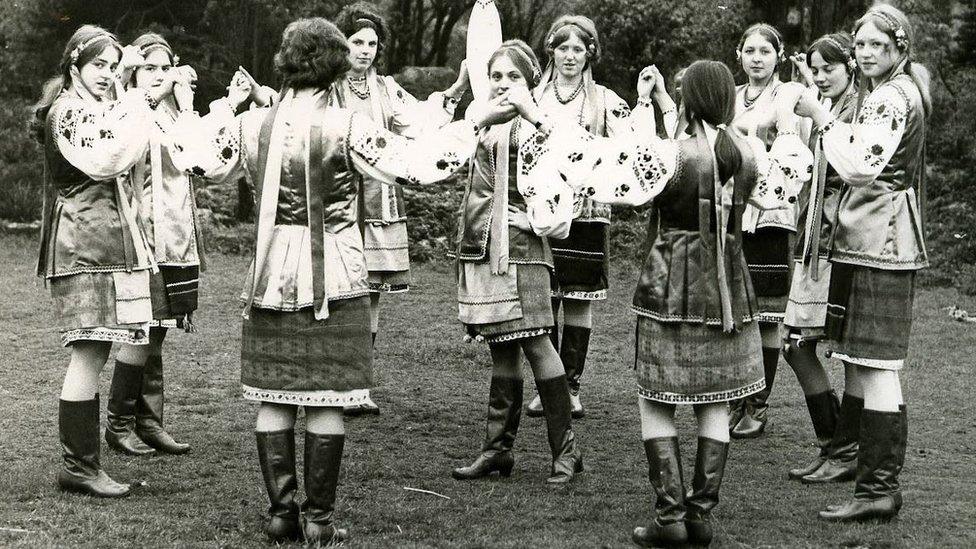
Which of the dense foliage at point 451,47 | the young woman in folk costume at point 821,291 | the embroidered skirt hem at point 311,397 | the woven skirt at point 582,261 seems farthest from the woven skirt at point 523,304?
the dense foliage at point 451,47

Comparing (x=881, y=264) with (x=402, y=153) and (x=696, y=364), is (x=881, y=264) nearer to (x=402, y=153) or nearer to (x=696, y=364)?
(x=696, y=364)

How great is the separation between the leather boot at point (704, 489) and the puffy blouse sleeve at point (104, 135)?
2.45 m

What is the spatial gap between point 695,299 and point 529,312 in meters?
0.92

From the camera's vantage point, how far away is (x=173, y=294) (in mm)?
5512

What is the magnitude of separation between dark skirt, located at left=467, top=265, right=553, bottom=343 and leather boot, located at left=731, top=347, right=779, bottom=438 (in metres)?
1.55

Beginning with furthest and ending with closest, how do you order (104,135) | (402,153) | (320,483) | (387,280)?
(387,280), (104,135), (320,483), (402,153)

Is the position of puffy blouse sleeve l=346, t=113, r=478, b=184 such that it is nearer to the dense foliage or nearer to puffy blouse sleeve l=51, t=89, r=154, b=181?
puffy blouse sleeve l=51, t=89, r=154, b=181

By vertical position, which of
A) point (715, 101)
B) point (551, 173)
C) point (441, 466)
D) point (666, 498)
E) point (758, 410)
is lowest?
point (441, 466)

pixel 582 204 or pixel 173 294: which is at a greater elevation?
pixel 582 204

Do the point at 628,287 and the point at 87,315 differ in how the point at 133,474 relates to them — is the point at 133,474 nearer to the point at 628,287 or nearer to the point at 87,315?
the point at 87,315

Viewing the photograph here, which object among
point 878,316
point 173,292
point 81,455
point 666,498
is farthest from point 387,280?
point 878,316

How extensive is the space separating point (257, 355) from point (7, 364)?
3734 mm

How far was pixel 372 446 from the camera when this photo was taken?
577 cm

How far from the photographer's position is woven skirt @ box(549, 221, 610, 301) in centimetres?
628
